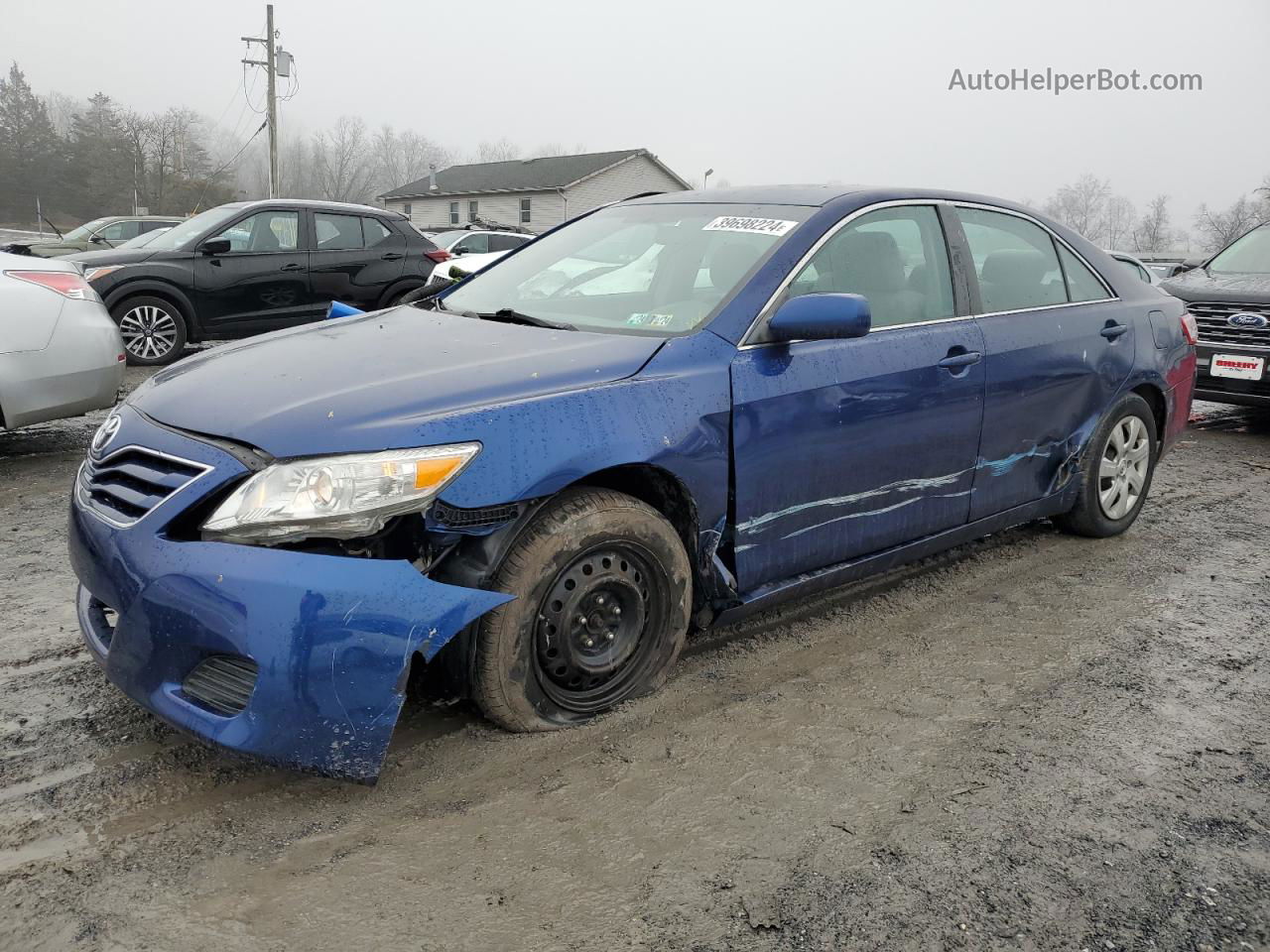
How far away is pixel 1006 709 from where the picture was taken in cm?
326

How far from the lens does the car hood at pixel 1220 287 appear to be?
835 cm

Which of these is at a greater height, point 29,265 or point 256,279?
point 256,279

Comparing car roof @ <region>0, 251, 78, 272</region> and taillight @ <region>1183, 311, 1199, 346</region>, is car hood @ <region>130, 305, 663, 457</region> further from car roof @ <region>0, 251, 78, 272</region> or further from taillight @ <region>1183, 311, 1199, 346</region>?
taillight @ <region>1183, 311, 1199, 346</region>

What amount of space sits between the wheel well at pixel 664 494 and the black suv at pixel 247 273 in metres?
7.88

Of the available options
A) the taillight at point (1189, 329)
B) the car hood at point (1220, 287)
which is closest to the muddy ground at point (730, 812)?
the taillight at point (1189, 329)

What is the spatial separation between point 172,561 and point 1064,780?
2.44 meters

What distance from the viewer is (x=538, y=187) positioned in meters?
50.7

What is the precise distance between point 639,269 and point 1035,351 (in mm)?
Result: 1738

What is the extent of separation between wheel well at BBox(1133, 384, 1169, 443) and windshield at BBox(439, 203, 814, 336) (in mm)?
2377

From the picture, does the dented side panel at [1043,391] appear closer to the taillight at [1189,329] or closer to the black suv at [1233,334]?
A: the taillight at [1189,329]

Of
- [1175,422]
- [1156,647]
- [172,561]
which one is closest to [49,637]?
[172,561]

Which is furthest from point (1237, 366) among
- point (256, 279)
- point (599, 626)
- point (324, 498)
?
point (256, 279)

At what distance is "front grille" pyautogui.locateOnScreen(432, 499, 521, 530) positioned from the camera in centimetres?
260

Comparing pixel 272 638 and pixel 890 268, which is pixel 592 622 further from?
pixel 890 268
